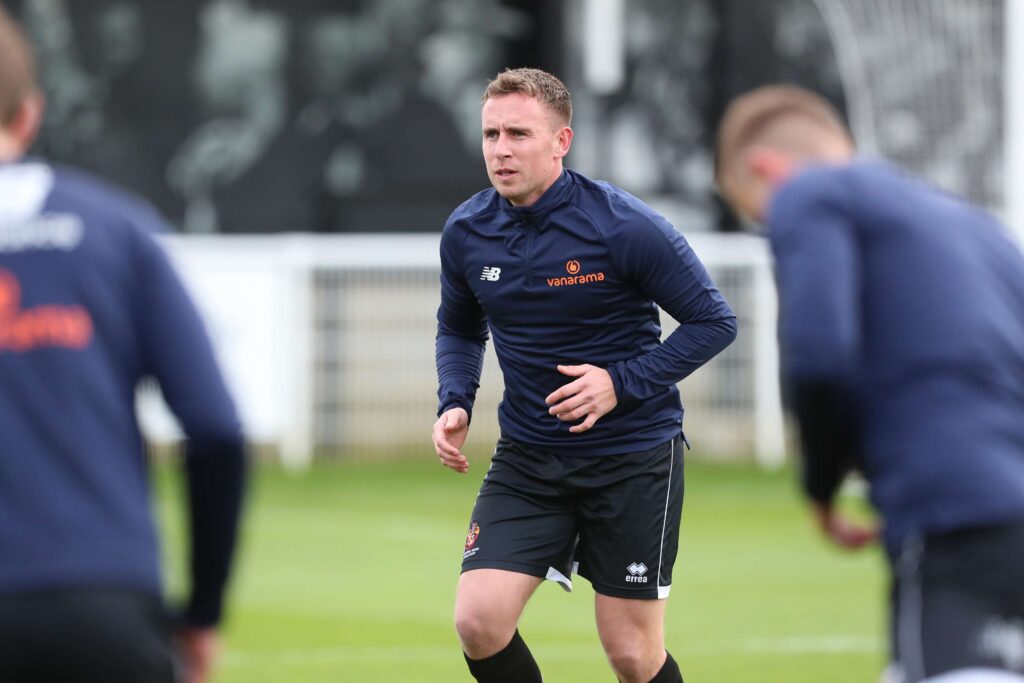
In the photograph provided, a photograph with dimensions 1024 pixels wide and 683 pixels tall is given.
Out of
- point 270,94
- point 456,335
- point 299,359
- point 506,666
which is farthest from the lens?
point 270,94

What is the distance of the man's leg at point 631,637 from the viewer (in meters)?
6.12

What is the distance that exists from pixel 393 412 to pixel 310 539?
5383mm

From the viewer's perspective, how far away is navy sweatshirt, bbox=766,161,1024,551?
389 cm

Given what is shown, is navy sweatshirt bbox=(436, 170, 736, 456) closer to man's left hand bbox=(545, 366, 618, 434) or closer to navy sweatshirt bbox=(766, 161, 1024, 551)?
man's left hand bbox=(545, 366, 618, 434)

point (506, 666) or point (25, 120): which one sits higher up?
point (25, 120)

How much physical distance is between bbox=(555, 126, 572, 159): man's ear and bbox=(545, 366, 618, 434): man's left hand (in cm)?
78

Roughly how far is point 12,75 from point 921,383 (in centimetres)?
192

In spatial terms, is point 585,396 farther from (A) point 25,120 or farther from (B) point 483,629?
(A) point 25,120

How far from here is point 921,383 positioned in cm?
393

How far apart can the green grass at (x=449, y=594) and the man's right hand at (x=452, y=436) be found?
255cm

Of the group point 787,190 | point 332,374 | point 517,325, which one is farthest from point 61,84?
point 787,190

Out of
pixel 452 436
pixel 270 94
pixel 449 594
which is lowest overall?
pixel 449 594

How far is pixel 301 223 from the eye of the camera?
941 inches

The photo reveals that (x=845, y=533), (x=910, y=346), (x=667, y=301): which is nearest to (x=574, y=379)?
(x=667, y=301)
